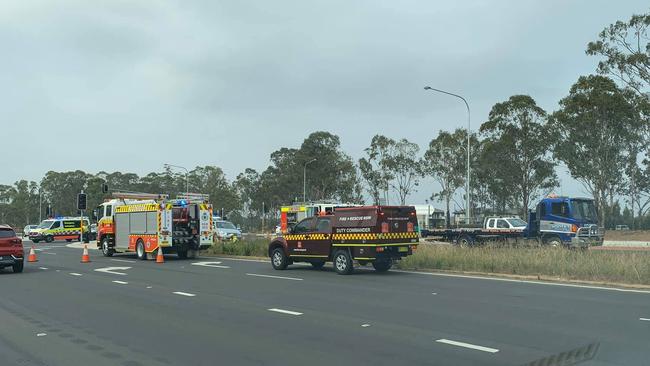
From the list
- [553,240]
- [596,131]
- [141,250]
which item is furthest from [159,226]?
[596,131]

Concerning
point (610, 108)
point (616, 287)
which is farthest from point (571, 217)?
point (610, 108)

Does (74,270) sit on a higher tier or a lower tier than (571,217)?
lower

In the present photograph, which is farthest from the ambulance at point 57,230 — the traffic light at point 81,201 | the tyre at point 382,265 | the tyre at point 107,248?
the tyre at point 382,265

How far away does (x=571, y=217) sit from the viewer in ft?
85.6

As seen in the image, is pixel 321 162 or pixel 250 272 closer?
pixel 250 272

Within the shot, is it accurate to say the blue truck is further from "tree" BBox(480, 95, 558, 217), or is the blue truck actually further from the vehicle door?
"tree" BBox(480, 95, 558, 217)

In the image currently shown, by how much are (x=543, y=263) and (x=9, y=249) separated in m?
16.9

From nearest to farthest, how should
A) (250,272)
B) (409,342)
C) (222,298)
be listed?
(409,342) < (222,298) < (250,272)

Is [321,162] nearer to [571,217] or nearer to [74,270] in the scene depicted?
[571,217]

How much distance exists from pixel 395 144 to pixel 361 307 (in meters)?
57.3

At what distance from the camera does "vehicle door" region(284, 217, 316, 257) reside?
19.0 meters

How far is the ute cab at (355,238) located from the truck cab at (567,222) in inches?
425

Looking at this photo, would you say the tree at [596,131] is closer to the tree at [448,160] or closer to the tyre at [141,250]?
the tree at [448,160]

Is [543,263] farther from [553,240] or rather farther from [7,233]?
[7,233]
